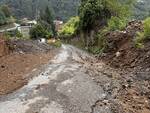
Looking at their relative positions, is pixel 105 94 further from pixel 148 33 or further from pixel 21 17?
pixel 21 17

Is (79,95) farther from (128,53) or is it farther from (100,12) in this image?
(100,12)

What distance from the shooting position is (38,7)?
16012cm

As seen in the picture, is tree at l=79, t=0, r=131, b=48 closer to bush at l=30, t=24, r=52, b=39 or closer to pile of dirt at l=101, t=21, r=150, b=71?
pile of dirt at l=101, t=21, r=150, b=71

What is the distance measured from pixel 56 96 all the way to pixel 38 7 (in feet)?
483

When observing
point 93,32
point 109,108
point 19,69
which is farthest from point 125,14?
point 109,108

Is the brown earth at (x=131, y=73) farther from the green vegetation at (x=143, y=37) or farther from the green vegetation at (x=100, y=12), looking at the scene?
the green vegetation at (x=100, y=12)

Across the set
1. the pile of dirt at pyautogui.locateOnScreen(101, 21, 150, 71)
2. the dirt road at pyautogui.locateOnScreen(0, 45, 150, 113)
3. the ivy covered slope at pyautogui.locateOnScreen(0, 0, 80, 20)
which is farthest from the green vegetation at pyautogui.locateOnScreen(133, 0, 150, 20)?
the dirt road at pyautogui.locateOnScreen(0, 45, 150, 113)

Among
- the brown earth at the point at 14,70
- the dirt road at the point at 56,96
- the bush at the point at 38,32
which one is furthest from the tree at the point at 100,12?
the dirt road at the point at 56,96

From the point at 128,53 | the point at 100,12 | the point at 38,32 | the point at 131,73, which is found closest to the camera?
the point at 131,73

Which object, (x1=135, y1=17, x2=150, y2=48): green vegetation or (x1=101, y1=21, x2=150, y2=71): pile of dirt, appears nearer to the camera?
(x1=101, y1=21, x2=150, y2=71): pile of dirt

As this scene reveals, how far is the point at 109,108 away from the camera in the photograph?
45.0ft

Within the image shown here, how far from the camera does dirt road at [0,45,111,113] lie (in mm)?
13402

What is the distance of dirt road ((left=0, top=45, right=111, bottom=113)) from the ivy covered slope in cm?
13823

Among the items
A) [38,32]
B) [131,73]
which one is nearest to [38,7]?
[38,32]
